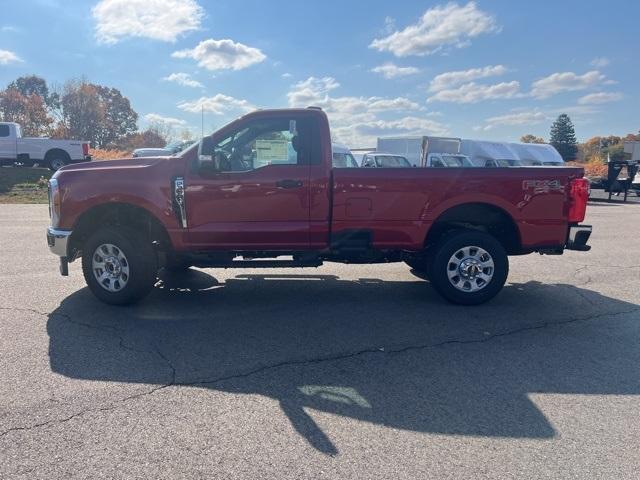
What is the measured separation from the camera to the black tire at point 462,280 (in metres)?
5.61

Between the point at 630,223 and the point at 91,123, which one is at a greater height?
the point at 91,123

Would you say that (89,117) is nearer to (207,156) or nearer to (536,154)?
(536,154)

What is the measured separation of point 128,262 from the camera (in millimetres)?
5375

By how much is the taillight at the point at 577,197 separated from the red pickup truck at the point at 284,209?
0.01m

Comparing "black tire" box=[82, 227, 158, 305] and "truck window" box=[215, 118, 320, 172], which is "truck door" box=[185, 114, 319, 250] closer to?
"truck window" box=[215, 118, 320, 172]

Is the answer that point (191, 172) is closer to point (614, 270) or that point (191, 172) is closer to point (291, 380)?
point (291, 380)

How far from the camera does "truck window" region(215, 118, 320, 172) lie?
546 centimetres

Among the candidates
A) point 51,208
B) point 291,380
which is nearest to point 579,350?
point 291,380

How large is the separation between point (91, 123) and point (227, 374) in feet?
223

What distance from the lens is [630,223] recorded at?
1456 cm

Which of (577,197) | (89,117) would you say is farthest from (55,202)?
(89,117)

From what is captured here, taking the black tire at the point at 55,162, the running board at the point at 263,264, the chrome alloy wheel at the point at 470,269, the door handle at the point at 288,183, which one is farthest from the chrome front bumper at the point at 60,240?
the black tire at the point at 55,162

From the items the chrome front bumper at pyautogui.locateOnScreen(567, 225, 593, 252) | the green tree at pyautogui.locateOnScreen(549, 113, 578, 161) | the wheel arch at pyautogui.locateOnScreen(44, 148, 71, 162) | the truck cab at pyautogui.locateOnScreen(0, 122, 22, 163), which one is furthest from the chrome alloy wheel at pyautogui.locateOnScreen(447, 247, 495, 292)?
the green tree at pyautogui.locateOnScreen(549, 113, 578, 161)

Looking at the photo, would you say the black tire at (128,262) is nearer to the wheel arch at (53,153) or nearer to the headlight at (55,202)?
the headlight at (55,202)
